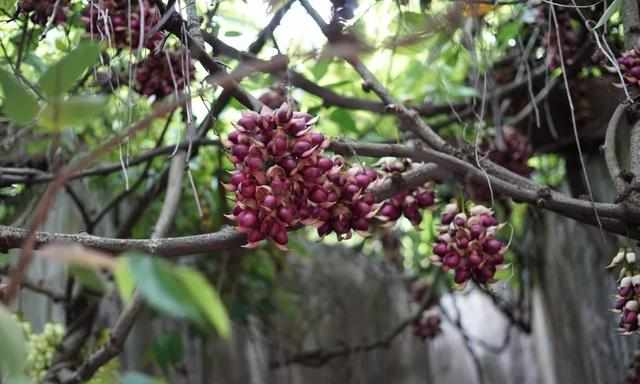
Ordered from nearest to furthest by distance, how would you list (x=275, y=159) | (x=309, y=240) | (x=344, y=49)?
(x=344, y=49)
(x=275, y=159)
(x=309, y=240)

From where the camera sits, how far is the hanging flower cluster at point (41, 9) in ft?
4.46

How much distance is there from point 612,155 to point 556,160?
44.9 inches

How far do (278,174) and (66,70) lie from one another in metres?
0.36

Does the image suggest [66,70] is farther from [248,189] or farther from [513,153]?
[513,153]

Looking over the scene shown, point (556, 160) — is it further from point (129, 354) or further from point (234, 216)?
point (234, 216)

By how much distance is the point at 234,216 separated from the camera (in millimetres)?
1001

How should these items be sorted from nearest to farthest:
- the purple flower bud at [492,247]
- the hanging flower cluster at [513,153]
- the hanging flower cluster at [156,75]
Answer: the purple flower bud at [492,247] → the hanging flower cluster at [156,75] → the hanging flower cluster at [513,153]

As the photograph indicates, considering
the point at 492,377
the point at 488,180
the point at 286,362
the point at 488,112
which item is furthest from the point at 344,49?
the point at 492,377

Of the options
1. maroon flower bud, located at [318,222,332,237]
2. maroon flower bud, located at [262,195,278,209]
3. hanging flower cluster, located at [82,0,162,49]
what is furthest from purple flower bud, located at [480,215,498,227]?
hanging flower cluster, located at [82,0,162,49]

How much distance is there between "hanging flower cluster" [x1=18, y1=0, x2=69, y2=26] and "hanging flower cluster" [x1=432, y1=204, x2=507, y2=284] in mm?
657

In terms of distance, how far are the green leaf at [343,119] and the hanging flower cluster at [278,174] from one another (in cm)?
79

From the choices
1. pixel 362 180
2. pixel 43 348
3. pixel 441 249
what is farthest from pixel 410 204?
pixel 43 348

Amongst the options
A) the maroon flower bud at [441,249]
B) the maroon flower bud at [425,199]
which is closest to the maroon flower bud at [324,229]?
the maroon flower bud at [441,249]

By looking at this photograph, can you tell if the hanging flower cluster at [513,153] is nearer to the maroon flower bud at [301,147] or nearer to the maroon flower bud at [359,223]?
the maroon flower bud at [359,223]
